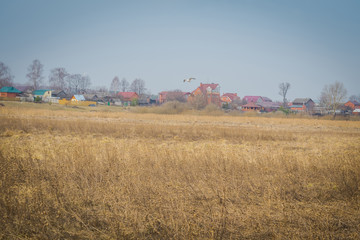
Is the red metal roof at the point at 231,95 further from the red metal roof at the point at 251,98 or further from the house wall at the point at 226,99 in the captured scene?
the red metal roof at the point at 251,98

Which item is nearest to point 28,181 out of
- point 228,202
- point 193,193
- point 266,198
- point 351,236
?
point 193,193

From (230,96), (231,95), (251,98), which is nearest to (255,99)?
(251,98)

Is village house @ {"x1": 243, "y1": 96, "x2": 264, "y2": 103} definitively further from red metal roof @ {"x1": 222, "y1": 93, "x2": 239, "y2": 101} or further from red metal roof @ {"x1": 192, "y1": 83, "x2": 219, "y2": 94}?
red metal roof @ {"x1": 192, "y1": 83, "x2": 219, "y2": 94}

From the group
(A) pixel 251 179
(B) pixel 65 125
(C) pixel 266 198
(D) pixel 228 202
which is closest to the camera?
(D) pixel 228 202

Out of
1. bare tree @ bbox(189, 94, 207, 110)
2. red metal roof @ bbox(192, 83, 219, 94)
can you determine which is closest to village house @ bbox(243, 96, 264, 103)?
red metal roof @ bbox(192, 83, 219, 94)

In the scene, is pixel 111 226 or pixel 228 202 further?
pixel 228 202

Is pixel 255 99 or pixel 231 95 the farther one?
pixel 231 95

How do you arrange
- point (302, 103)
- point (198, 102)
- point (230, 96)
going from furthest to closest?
point (230, 96) < point (302, 103) < point (198, 102)

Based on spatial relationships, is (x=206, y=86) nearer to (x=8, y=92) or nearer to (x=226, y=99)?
(x=226, y=99)

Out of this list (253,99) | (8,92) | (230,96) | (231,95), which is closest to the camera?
(8,92)

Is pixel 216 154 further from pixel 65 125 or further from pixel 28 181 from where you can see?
pixel 65 125

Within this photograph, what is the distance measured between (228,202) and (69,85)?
116972 millimetres

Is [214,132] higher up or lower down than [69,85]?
lower down

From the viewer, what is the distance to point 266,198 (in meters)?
5.69
